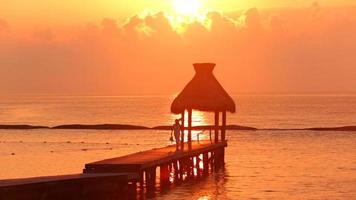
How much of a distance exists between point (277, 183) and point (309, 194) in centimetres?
381

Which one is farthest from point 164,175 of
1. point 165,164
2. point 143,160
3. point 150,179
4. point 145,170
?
point 145,170

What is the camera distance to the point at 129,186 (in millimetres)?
29391

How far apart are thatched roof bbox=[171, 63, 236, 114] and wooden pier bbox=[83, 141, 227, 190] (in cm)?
187

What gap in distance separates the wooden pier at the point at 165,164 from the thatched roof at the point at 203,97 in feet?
6.14

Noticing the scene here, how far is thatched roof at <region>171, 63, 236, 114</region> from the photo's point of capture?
4125 centimetres

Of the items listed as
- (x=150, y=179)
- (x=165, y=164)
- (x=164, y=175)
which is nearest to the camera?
(x=150, y=179)

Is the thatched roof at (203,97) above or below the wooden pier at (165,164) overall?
above

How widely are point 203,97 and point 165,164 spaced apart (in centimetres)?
757

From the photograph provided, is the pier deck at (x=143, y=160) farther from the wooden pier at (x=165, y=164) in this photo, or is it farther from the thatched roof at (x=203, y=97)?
the thatched roof at (x=203, y=97)

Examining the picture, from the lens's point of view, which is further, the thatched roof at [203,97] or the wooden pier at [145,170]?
the thatched roof at [203,97]

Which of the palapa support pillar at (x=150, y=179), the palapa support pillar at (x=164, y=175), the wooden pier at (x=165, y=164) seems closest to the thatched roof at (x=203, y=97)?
the wooden pier at (x=165, y=164)

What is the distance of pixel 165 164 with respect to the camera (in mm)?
34500

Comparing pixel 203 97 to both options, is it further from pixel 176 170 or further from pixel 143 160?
pixel 143 160

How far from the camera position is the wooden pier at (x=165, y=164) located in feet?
98.0
